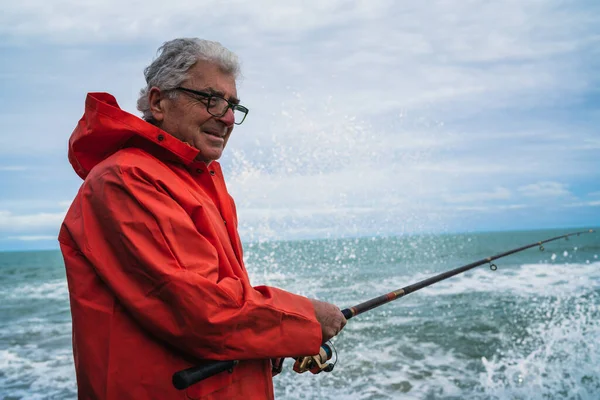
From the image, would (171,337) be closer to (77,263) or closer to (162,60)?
(77,263)

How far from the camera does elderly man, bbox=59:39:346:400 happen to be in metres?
1.55

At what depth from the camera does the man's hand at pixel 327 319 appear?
72.8 inches

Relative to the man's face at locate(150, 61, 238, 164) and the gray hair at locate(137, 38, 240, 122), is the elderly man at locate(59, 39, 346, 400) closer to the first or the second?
the man's face at locate(150, 61, 238, 164)

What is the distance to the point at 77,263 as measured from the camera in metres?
1.71

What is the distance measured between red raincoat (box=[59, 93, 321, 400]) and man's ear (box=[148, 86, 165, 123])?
27 centimetres

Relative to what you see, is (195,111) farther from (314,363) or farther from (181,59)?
(314,363)

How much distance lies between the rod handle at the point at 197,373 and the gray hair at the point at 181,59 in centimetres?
110

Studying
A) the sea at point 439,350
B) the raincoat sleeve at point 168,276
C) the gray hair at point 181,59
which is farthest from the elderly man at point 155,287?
the sea at point 439,350

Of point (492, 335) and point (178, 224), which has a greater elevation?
point (178, 224)

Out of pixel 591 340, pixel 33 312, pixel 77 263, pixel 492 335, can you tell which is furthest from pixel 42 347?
pixel 591 340

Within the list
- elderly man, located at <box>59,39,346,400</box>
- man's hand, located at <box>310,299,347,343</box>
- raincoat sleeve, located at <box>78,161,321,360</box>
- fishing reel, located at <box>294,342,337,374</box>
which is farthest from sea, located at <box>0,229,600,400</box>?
raincoat sleeve, located at <box>78,161,321,360</box>

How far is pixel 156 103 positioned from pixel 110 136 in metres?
0.35

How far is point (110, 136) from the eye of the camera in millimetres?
1822

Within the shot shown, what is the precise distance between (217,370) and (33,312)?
18.6 metres
